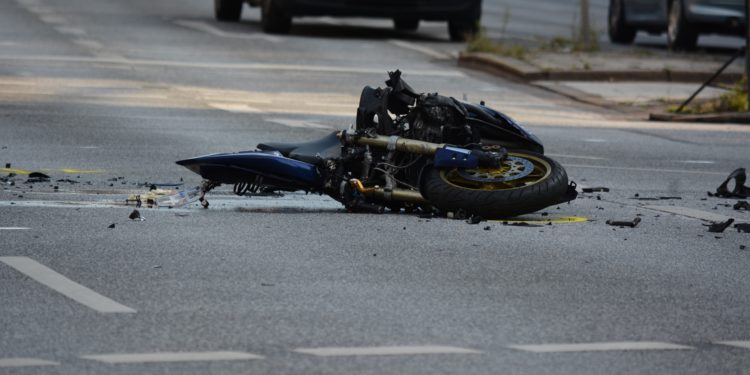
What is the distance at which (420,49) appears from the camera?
27.8 metres

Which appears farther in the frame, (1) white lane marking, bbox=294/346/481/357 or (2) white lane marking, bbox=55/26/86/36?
(2) white lane marking, bbox=55/26/86/36

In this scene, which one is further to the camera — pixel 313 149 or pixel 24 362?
pixel 313 149

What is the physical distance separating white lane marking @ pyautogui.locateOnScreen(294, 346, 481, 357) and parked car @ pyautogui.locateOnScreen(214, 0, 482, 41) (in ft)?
68.4

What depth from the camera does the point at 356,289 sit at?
8023 mm

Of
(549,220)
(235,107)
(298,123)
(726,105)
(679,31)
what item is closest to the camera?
(549,220)

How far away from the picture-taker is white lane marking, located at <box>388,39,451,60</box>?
2681 cm

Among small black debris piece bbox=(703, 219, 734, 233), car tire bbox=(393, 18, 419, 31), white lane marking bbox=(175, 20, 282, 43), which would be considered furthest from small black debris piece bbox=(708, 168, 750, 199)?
car tire bbox=(393, 18, 419, 31)

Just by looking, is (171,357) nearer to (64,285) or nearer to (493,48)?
(64,285)

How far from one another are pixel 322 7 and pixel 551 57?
12.6 ft

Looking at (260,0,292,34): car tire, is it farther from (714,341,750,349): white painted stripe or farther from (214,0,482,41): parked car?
(714,341,750,349): white painted stripe

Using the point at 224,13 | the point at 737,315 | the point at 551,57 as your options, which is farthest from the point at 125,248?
the point at 224,13

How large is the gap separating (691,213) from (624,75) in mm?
13033

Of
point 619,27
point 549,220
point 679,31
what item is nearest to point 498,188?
point 549,220

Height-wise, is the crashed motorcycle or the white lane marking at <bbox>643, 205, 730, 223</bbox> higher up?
the crashed motorcycle
